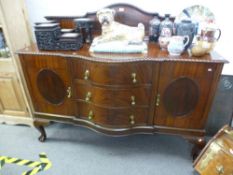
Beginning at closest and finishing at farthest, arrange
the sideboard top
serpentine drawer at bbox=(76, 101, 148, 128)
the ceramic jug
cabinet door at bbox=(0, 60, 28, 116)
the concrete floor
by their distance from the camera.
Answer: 1. the sideboard top
2. the ceramic jug
3. serpentine drawer at bbox=(76, 101, 148, 128)
4. the concrete floor
5. cabinet door at bbox=(0, 60, 28, 116)

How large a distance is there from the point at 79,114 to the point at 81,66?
0.44 metres

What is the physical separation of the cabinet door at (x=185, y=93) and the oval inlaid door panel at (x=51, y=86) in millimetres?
747

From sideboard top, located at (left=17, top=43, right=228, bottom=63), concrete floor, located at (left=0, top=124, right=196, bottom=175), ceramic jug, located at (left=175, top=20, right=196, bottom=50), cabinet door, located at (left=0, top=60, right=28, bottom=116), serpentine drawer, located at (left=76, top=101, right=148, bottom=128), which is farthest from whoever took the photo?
cabinet door, located at (left=0, top=60, right=28, bottom=116)

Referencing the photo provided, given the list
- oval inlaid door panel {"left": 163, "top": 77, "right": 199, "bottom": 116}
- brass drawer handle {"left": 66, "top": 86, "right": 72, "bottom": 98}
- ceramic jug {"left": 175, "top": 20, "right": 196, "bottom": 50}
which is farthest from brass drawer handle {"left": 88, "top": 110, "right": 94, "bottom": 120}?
ceramic jug {"left": 175, "top": 20, "right": 196, "bottom": 50}

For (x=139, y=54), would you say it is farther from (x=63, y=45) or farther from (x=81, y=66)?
(x=63, y=45)

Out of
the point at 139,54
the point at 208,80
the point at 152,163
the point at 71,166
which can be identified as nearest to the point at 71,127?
the point at 71,166

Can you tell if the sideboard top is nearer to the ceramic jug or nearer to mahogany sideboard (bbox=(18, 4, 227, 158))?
mahogany sideboard (bbox=(18, 4, 227, 158))

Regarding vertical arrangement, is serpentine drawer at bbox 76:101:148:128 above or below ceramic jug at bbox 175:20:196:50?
below

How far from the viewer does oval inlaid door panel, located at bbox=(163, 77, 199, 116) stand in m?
1.16

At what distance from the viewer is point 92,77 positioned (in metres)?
1.20

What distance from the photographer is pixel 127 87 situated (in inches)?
46.6

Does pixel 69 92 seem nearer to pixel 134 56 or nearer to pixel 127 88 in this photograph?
pixel 127 88

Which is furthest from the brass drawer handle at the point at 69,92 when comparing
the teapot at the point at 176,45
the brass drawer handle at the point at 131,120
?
the teapot at the point at 176,45

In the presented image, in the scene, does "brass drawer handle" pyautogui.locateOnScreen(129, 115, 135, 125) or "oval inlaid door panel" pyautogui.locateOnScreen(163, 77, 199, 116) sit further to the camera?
"brass drawer handle" pyautogui.locateOnScreen(129, 115, 135, 125)
